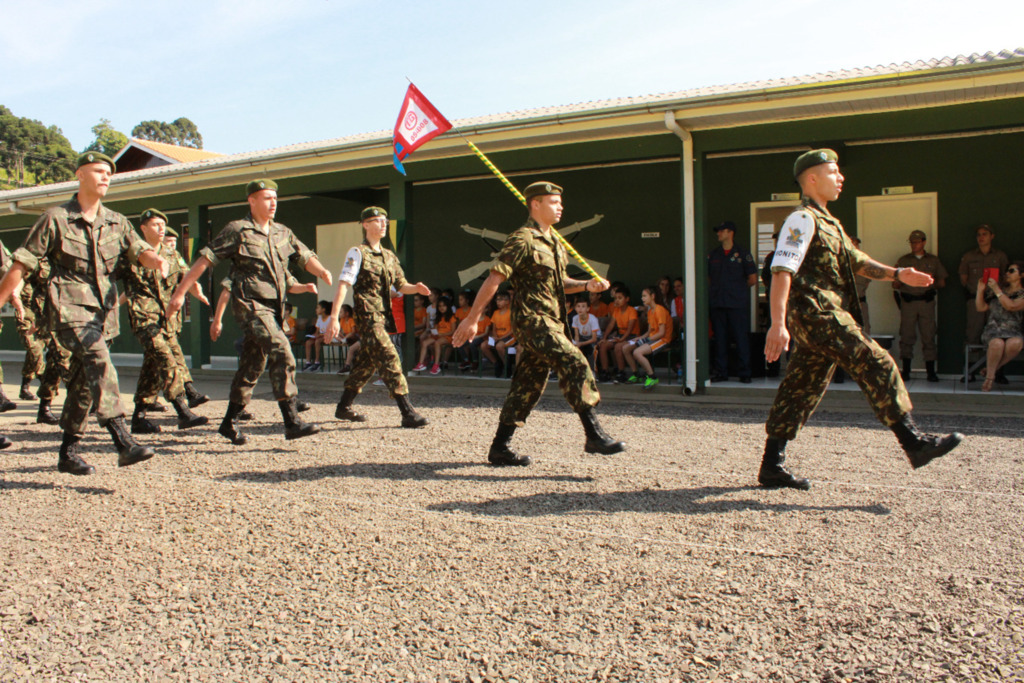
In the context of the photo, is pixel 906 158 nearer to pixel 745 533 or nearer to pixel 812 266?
pixel 812 266

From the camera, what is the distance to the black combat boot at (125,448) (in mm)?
4496

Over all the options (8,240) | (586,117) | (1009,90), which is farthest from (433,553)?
(8,240)

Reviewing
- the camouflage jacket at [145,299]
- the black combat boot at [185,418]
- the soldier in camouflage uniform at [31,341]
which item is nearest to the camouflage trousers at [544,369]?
the black combat boot at [185,418]

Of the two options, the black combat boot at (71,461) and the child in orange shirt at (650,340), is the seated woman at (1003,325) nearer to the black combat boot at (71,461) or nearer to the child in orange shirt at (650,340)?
the child in orange shirt at (650,340)

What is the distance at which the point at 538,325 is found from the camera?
4727 millimetres

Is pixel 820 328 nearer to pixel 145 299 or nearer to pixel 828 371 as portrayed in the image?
pixel 828 371

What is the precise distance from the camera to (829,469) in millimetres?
4879

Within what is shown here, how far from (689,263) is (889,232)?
10.2 ft

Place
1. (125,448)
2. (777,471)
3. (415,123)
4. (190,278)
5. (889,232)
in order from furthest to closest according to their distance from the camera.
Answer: (889,232), (415,123), (190,278), (125,448), (777,471)

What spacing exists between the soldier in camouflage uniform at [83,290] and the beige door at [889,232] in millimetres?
8420

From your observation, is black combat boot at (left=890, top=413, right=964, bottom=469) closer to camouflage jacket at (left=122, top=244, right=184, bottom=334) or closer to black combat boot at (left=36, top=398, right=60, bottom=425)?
camouflage jacket at (left=122, top=244, right=184, bottom=334)

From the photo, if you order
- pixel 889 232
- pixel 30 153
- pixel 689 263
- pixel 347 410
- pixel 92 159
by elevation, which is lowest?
pixel 347 410

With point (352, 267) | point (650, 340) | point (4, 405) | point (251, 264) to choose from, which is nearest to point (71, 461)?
point (251, 264)

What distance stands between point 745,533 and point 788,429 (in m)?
0.92
